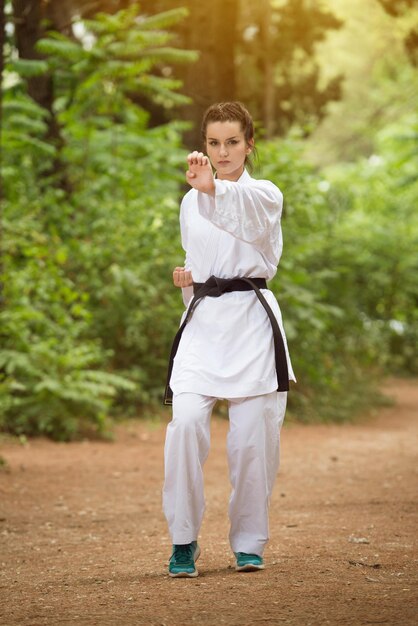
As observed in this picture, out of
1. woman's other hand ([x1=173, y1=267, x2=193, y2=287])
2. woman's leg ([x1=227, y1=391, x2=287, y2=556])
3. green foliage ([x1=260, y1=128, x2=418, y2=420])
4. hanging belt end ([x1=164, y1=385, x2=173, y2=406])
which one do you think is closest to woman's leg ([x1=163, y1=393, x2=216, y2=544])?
woman's leg ([x1=227, y1=391, x2=287, y2=556])

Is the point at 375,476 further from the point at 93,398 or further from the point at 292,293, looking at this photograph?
the point at 292,293

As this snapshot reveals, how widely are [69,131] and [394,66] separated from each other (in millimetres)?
23216

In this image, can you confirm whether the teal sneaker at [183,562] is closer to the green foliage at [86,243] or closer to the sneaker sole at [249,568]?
the sneaker sole at [249,568]

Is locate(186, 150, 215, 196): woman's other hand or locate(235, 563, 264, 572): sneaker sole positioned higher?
locate(186, 150, 215, 196): woman's other hand

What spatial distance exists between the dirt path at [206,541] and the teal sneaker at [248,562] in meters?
0.05

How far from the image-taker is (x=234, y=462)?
16.8ft

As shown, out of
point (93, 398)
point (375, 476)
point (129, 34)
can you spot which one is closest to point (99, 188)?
point (129, 34)

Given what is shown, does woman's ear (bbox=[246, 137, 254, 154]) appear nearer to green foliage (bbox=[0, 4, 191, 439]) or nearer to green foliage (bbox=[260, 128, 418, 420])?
green foliage (bbox=[0, 4, 191, 439])

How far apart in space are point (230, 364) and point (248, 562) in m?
0.94

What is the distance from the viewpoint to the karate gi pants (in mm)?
4992

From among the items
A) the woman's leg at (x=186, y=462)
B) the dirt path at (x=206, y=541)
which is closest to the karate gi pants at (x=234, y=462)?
the woman's leg at (x=186, y=462)

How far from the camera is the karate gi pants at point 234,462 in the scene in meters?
4.99

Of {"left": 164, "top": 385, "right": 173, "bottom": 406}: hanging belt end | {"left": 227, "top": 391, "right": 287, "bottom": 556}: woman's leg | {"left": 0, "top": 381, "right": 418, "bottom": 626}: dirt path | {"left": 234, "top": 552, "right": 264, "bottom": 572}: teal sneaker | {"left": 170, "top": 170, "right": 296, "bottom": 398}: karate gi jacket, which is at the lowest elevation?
{"left": 0, "top": 381, "right": 418, "bottom": 626}: dirt path

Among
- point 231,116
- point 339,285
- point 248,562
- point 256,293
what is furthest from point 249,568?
point 339,285
